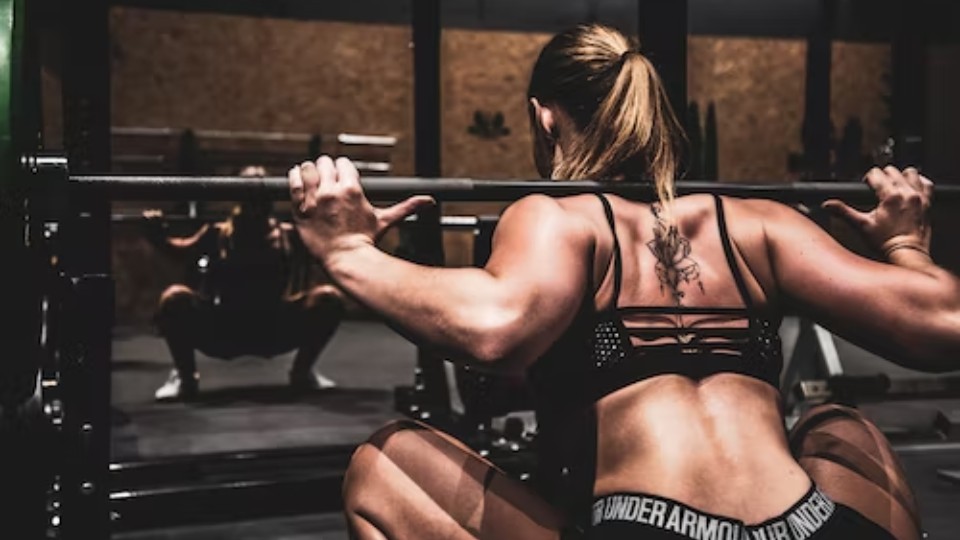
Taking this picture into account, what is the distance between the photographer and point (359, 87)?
30.8 feet

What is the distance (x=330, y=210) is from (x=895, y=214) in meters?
0.93

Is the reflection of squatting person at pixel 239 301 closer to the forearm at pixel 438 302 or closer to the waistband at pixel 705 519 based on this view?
the forearm at pixel 438 302

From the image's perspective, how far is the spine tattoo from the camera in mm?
1412

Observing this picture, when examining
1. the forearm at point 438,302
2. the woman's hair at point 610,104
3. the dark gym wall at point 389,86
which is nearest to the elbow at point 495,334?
the forearm at point 438,302

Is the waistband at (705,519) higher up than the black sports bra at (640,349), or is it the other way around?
the black sports bra at (640,349)

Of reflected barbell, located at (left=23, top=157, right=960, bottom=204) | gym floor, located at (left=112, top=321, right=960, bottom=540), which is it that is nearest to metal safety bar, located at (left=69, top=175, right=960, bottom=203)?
reflected barbell, located at (left=23, top=157, right=960, bottom=204)

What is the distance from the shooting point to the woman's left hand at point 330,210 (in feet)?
4.62

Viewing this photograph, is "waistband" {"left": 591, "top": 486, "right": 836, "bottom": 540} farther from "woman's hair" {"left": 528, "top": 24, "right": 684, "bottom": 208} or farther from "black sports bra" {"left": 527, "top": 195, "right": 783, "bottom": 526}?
"woman's hair" {"left": 528, "top": 24, "right": 684, "bottom": 208}

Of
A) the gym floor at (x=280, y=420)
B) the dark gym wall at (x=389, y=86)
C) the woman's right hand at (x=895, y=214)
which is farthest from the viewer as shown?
the dark gym wall at (x=389, y=86)

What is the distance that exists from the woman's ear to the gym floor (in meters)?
1.80

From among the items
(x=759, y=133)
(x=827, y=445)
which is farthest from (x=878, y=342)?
(x=759, y=133)

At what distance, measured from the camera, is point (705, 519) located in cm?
127

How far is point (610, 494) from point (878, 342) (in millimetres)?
473

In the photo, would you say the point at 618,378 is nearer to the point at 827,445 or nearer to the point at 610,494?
the point at 610,494
